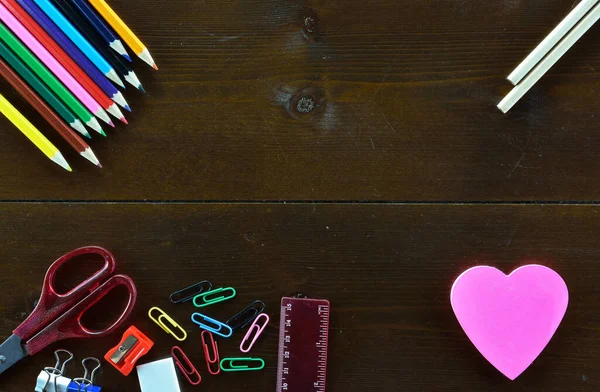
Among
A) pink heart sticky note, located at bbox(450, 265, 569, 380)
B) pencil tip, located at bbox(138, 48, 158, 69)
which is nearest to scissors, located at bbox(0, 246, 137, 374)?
pencil tip, located at bbox(138, 48, 158, 69)

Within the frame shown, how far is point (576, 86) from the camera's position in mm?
820

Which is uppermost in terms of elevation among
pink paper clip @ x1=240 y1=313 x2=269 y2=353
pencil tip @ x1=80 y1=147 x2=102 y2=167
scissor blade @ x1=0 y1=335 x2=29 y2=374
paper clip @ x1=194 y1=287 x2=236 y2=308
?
pencil tip @ x1=80 y1=147 x2=102 y2=167

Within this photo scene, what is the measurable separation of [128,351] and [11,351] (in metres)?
0.19

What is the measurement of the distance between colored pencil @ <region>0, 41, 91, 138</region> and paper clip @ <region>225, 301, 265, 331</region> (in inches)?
15.6

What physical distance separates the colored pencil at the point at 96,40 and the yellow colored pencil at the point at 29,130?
0.16 metres

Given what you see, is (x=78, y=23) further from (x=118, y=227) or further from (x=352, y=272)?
(x=352, y=272)

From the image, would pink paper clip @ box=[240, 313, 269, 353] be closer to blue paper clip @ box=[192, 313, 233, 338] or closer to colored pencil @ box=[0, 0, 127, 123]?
blue paper clip @ box=[192, 313, 233, 338]

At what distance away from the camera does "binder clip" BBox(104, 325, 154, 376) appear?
831 mm

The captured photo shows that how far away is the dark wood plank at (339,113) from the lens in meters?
0.83

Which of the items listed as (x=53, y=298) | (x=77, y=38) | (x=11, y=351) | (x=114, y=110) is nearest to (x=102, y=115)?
(x=114, y=110)

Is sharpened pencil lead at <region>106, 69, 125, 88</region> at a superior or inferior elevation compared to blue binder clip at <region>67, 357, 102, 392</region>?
superior

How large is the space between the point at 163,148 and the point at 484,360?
0.64 m

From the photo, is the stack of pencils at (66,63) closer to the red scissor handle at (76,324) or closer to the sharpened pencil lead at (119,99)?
the sharpened pencil lead at (119,99)

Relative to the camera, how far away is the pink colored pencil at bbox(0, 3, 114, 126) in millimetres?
778
